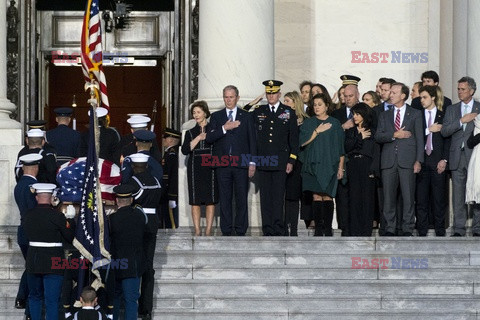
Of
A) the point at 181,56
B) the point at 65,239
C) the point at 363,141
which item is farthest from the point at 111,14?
the point at 65,239

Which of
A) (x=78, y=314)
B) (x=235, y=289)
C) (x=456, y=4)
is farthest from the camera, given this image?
(x=456, y=4)

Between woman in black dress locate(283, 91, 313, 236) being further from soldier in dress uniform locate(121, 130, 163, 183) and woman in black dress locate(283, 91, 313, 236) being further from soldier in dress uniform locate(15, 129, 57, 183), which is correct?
soldier in dress uniform locate(15, 129, 57, 183)

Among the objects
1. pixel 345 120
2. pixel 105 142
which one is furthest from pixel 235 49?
pixel 105 142

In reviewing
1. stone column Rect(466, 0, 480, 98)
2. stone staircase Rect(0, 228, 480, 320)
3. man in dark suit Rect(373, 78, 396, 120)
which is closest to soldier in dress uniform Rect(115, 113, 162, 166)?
stone staircase Rect(0, 228, 480, 320)

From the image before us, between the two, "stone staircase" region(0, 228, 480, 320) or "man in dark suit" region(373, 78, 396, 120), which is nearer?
"stone staircase" region(0, 228, 480, 320)

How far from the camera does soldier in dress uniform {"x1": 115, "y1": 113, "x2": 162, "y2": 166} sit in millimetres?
21500

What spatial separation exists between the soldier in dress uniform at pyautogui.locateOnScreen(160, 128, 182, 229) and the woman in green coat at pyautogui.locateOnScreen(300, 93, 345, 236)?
7.93 feet

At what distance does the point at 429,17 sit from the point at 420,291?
8590mm

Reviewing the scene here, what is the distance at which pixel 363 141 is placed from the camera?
22297 millimetres

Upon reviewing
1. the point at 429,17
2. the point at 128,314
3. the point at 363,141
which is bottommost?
the point at 128,314

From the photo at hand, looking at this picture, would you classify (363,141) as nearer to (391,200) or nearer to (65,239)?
(391,200)

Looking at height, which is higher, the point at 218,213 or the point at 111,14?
the point at 111,14

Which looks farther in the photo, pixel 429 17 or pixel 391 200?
pixel 429 17

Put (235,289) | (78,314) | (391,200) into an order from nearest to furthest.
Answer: (78,314) → (235,289) → (391,200)
